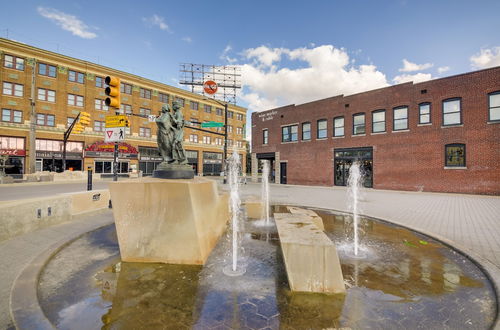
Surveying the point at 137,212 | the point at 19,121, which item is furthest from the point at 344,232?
the point at 19,121

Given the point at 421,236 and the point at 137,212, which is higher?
the point at 137,212

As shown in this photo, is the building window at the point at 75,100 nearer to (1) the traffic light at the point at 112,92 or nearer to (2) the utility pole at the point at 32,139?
(2) the utility pole at the point at 32,139

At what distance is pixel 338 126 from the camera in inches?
910

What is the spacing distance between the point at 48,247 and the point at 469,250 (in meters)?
9.08

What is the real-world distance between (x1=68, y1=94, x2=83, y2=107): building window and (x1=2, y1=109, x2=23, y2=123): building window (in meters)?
5.26

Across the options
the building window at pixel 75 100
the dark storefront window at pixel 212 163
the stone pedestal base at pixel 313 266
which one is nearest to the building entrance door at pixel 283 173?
the dark storefront window at pixel 212 163

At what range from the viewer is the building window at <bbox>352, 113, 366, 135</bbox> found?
21.4 m

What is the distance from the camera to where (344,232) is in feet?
22.5

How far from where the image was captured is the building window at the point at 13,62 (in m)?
26.8

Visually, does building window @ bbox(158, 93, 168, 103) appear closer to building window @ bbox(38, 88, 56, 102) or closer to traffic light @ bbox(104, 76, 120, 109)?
building window @ bbox(38, 88, 56, 102)

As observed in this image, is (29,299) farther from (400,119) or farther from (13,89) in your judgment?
(13,89)

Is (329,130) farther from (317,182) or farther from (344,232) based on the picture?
(344,232)

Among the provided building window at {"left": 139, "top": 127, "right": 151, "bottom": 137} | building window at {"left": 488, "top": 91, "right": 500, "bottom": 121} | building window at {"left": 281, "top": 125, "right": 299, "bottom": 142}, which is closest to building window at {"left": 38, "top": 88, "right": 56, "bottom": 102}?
building window at {"left": 139, "top": 127, "right": 151, "bottom": 137}

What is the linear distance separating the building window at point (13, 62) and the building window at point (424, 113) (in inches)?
1641
